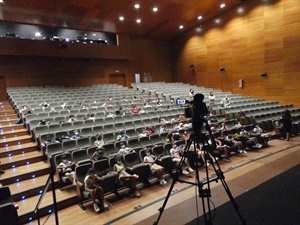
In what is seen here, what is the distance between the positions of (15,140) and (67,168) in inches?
85.4

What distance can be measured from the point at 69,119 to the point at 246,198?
4.96m

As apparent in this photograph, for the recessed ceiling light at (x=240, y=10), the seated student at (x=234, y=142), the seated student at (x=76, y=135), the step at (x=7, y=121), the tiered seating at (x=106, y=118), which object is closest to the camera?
the tiered seating at (x=106, y=118)

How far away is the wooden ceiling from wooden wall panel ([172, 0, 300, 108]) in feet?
3.18

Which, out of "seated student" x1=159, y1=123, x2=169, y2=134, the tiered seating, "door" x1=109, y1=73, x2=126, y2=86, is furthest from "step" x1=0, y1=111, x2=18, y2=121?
"door" x1=109, y1=73, x2=126, y2=86

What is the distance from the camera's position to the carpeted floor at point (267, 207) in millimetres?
2318

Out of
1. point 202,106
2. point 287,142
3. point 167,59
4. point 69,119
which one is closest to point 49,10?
point 69,119

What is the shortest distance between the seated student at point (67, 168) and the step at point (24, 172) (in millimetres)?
508

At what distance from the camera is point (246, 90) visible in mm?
11406

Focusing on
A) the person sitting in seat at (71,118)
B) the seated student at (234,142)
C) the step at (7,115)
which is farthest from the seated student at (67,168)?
the step at (7,115)

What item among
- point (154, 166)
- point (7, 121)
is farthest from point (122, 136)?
point (7, 121)

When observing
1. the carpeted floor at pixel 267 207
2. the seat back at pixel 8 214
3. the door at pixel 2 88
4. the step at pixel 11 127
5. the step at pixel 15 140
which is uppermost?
the door at pixel 2 88

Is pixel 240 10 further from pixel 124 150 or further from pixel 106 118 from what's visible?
pixel 124 150

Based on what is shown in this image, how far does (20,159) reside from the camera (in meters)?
4.53

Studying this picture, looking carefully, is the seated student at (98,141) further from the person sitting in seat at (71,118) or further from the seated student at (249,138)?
the seated student at (249,138)
